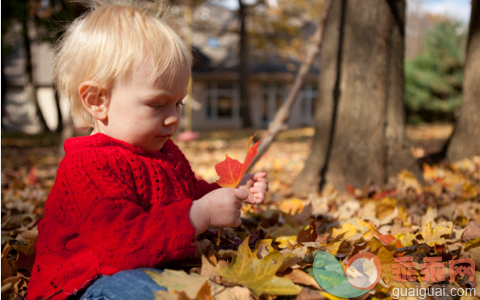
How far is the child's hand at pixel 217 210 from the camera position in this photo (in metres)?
1.48

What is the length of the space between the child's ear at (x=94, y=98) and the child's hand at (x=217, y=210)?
527mm

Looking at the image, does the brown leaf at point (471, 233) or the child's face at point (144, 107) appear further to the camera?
the brown leaf at point (471, 233)

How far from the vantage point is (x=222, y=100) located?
24.2 m

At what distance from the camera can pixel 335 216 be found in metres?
2.58

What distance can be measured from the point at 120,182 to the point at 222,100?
22.9 metres

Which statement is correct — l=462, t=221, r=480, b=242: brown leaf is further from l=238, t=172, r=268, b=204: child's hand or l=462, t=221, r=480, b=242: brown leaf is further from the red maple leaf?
the red maple leaf

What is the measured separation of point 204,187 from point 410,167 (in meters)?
2.22

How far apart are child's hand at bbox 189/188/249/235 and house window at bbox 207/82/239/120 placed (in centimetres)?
2275

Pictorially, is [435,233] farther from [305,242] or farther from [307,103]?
[307,103]

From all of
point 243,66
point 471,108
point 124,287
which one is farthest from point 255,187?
point 243,66

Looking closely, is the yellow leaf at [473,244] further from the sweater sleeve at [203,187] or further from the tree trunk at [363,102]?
the tree trunk at [363,102]

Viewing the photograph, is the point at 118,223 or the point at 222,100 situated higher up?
the point at 118,223

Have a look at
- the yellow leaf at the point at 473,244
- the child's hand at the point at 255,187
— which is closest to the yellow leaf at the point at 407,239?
the yellow leaf at the point at 473,244

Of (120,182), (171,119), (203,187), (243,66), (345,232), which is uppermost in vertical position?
(171,119)
